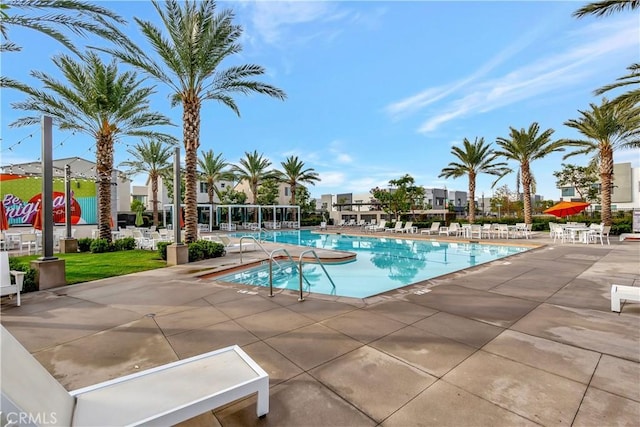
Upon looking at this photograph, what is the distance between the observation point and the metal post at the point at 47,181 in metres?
6.33

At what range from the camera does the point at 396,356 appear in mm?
3252

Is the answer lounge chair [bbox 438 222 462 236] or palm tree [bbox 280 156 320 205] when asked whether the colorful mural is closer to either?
palm tree [bbox 280 156 320 205]

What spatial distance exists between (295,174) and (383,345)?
98.6ft

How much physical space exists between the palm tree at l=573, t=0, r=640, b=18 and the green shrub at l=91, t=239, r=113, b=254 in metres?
18.1

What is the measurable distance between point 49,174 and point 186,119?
216 inches

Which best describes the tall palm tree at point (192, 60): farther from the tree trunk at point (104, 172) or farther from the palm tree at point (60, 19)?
the tree trunk at point (104, 172)

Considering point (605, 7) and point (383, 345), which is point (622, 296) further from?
point (605, 7)

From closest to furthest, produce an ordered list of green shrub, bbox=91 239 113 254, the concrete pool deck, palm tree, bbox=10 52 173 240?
the concrete pool deck → palm tree, bbox=10 52 173 240 → green shrub, bbox=91 239 113 254

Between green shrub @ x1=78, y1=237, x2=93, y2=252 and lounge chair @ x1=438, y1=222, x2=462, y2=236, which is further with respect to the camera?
lounge chair @ x1=438, y1=222, x2=462, y2=236

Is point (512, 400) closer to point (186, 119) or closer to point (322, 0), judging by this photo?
point (322, 0)

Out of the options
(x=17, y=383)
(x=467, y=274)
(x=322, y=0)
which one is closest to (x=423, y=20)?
(x=322, y=0)

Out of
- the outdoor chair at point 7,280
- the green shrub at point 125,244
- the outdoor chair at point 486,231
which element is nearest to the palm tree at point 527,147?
the outdoor chair at point 486,231

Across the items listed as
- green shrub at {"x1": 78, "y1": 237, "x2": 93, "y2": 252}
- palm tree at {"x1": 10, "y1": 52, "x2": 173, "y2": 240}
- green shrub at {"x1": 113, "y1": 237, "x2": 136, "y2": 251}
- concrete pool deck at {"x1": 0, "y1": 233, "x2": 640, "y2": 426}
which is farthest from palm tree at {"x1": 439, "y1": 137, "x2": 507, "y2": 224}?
green shrub at {"x1": 78, "y1": 237, "x2": 93, "y2": 252}

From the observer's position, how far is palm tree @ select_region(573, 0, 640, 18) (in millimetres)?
8055
